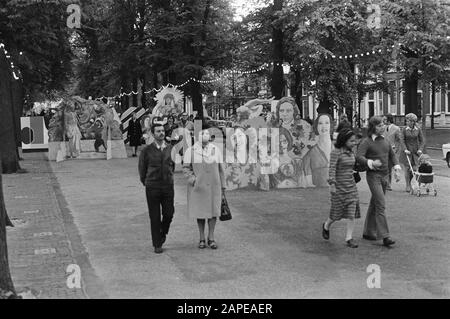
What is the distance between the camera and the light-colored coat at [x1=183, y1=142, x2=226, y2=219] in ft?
29.2

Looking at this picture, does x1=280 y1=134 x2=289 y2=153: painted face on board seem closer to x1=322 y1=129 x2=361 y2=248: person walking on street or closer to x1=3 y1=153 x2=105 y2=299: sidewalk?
x1=3 y1=153 x2=105 y2=299: sidewalk

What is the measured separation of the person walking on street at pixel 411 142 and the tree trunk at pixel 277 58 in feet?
58.6

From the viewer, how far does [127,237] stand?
995cm

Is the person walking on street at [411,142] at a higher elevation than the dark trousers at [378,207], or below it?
higher

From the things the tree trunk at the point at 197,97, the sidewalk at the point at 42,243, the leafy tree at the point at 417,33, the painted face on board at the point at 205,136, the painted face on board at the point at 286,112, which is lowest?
the sidewalk at the point at 42,243

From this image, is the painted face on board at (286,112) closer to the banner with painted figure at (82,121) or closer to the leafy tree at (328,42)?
the banner with painted figure at (82,121)

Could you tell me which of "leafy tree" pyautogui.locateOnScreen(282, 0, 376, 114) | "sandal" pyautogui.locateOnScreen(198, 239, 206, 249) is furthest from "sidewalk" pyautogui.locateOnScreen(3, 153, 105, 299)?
"leafy tree" pyautogui.locateOnScreen(282, 0, 376, 114)

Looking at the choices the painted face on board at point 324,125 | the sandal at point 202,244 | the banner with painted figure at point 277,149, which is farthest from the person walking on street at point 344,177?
the painted face on board at point 324,125

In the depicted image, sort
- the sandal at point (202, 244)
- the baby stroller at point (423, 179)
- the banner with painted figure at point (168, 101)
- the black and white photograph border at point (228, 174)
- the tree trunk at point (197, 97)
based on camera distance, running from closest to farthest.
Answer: the black and white photograph border at point (228, 174) < the sandal at point (202, 244) < the baby stroller at point (423, 179) < the banner with painted figure at point (168, 101) < the tree trunk at point (197, 97)

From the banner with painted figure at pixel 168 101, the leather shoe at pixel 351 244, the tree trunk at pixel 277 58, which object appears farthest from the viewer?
the tree trunk at pixel 277 58

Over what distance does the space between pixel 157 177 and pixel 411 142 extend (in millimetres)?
8114

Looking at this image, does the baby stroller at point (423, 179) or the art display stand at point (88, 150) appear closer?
the baby stroller at point (423, 179)

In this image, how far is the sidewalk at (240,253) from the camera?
22.3ft
